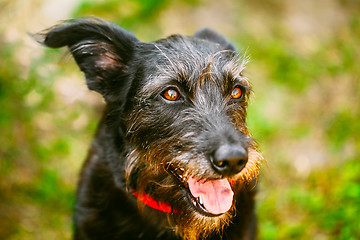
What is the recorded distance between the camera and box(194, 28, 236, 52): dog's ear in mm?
3854

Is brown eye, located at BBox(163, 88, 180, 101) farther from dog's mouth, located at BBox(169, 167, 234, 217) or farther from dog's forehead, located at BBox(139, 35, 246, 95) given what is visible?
dog's mouth, located at BBox(169, 167, 234, 217)

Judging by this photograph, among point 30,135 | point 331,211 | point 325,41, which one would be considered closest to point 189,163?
point 331,211

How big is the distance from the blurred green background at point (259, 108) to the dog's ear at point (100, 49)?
171 mm

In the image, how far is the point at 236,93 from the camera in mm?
→ 3318

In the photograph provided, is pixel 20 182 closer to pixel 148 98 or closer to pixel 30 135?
pixel 30 135

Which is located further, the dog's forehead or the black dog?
the dog's forehead

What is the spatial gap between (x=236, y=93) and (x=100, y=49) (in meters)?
1.22

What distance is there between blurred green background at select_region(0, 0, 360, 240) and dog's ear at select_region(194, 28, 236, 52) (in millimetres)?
193

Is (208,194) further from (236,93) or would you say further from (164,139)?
(236,93)

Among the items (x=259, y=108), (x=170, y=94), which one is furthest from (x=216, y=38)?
(x=259, y=108)

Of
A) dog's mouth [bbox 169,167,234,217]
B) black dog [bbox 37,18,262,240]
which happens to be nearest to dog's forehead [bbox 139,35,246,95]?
black dog [bbox 37,18,262,240]

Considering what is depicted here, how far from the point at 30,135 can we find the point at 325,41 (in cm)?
563

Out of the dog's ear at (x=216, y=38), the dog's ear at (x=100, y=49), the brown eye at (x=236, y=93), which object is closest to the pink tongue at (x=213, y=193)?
the brown eye at (x=236, y=93)

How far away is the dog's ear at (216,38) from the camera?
3854 mm
